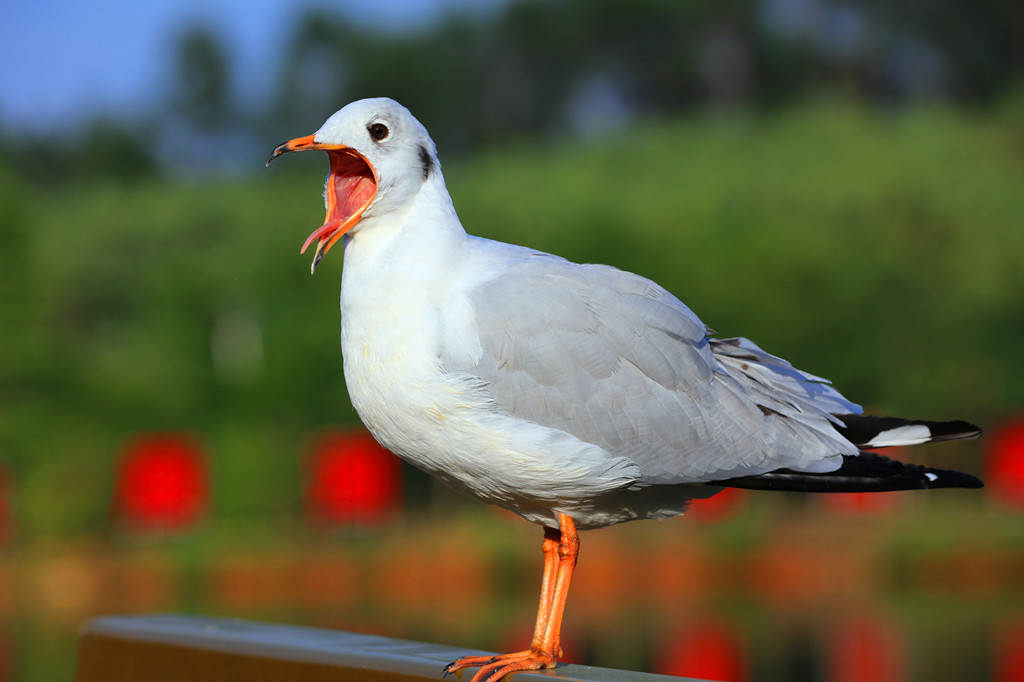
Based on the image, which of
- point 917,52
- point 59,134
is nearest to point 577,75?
point 917,52

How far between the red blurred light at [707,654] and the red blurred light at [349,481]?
4672 millimetres

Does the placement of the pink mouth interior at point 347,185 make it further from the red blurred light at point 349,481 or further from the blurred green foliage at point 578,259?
the red blurred light at point 349,481

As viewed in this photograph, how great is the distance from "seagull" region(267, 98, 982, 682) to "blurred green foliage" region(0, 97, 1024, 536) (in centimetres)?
1207

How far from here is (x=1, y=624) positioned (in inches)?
488

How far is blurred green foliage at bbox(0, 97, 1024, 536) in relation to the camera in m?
17.0

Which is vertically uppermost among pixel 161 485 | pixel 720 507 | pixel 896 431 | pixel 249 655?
pixel 161 485

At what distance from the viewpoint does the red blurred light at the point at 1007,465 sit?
14797 mm

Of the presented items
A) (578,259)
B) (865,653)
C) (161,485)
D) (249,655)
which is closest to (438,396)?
(249,655)

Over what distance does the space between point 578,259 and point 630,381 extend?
15.5 m

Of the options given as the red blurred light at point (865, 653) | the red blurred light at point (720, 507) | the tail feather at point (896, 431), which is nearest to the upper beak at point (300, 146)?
the tail feather at point (896, 431)

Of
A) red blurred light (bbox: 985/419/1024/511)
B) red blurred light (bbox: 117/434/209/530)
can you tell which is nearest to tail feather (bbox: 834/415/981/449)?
red blurred light (bbox: 985/419/1024/511)

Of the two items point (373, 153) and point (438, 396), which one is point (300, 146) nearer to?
point (373, 153)

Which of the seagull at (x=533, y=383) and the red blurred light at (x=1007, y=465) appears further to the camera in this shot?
the red blurred light at (x=1007, y=465)

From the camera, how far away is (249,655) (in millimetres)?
2703
